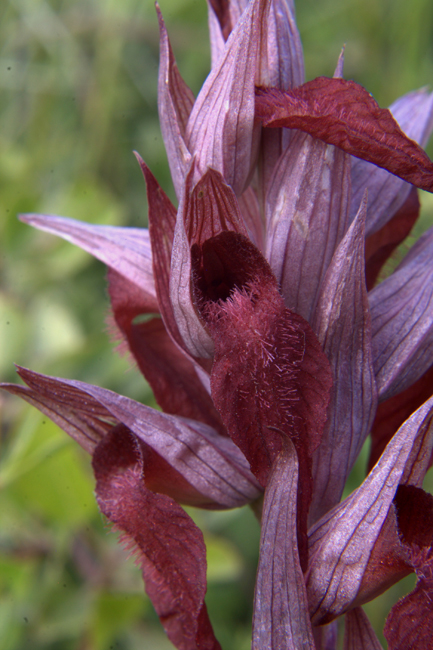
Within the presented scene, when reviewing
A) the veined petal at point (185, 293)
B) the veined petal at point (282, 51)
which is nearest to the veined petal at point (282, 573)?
the veined petal at point (185, 293)

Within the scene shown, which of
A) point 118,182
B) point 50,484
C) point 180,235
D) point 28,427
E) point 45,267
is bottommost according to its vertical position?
point 50,484

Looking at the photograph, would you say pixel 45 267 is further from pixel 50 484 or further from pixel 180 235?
pixel 180 235

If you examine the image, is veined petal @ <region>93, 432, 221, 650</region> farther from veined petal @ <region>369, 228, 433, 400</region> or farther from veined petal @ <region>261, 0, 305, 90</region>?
veined petal @ <region>261, 0, 305, 90</region>

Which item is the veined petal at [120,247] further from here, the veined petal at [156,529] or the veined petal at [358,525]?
the veined petal at [358,525]

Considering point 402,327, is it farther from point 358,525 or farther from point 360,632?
point 360,632

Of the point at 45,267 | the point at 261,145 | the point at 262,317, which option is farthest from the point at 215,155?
the point at 45,267
